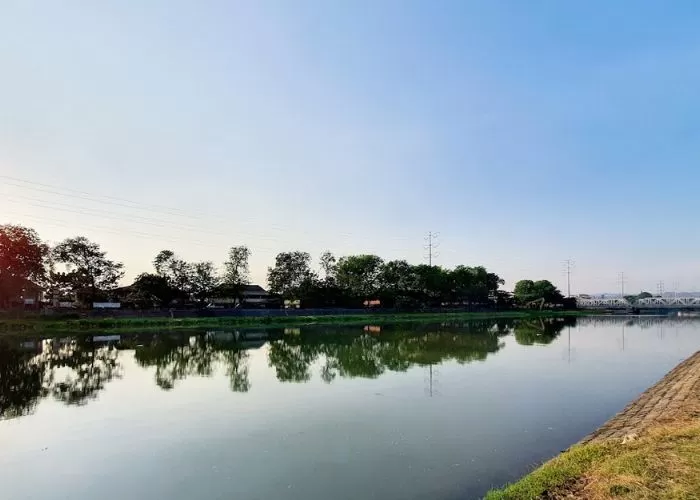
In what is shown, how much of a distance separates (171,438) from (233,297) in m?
52.6

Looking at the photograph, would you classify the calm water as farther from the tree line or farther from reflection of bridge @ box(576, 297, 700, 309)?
reflection of bridge @ box(576, 297, 700, 309)

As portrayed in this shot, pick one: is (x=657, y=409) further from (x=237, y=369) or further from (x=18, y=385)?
(x=18, y=385)

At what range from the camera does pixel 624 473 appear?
5.48 meters

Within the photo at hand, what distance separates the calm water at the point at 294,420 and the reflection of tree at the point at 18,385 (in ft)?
0.20

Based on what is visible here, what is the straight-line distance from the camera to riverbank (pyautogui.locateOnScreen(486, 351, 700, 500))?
5.08 m

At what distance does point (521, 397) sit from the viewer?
41.7 feet

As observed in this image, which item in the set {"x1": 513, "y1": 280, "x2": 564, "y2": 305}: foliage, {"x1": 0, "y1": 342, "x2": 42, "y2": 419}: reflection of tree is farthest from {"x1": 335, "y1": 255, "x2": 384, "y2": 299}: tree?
{"x1": 0, "y1": 342, "x2": 42, "y2": 419}: reflection of tree

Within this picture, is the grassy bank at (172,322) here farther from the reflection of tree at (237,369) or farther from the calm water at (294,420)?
the reflection of tree at (237,369)

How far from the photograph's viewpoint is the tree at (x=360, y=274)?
6706 cm

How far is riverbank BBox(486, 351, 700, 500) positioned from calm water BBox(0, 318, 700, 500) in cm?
83

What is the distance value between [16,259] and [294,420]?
146 feet

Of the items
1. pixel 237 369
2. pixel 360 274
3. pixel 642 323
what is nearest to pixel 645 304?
pixel 642 323

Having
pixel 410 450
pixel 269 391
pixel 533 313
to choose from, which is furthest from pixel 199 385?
pixel 533 313

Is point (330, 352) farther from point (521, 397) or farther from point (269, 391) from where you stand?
point (521, 397)
